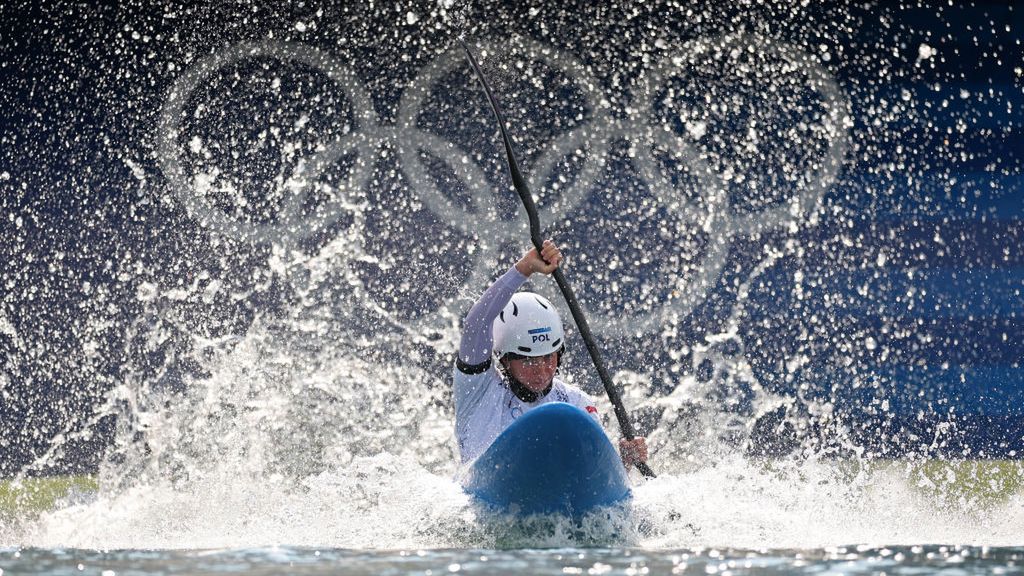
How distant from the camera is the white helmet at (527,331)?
5.48 meters

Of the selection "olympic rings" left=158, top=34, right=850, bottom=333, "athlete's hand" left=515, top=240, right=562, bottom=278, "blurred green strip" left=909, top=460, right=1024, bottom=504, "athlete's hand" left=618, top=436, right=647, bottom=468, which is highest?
"olympic rings" left=158, top=34, right=850, bottom=333

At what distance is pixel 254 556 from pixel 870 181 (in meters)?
5.69

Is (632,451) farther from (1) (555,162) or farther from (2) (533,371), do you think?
(1) (555,162)

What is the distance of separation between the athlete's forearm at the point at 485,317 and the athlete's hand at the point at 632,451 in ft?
2.42

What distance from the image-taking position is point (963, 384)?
835cm

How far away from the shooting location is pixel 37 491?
7.59 meters

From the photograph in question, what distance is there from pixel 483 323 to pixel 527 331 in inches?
9.3

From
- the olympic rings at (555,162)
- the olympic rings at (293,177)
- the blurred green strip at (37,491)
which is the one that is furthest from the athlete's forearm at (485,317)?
the olympic rings at (293,177)

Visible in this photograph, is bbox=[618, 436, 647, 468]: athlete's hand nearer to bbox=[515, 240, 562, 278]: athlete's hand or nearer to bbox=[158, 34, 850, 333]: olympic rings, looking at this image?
bbox=[515, 240, 562, 278]: athlete's hand

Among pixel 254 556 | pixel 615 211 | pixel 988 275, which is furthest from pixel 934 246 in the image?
pixel 254 556

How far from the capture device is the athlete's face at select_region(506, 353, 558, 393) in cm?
550

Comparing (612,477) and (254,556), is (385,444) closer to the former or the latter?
(612,477)

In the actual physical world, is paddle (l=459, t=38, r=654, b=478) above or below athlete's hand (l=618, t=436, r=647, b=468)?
above

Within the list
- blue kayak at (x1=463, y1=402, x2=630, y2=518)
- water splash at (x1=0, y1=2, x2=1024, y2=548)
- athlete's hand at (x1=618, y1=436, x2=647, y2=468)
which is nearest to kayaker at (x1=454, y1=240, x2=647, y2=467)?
athlete's hand at (x1=618, y1=436, x2=647, y2=468)
